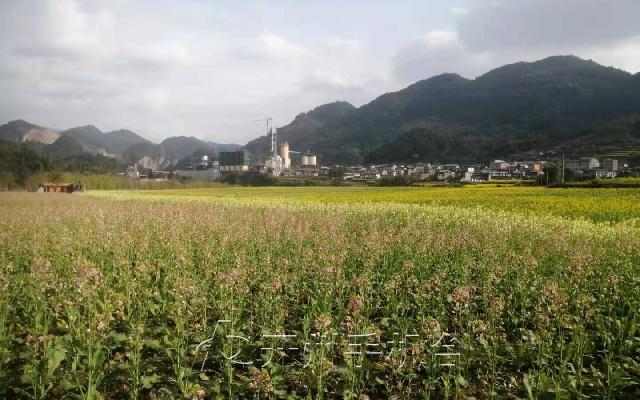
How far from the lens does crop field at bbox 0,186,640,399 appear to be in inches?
175

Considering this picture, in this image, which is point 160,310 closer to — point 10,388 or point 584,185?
point 10,388

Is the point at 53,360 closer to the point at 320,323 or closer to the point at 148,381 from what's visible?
the point at 148,381

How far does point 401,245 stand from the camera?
10805mm

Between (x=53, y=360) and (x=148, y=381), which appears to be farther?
(x=148, y=381)

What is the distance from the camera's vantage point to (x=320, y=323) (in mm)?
4355

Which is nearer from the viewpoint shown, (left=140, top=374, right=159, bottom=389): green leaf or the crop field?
(left=140, top=374, right=159, bottom=389): green leaf

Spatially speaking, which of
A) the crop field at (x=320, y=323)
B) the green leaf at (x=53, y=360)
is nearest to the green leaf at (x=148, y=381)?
the crop field at (x=320, y=323)

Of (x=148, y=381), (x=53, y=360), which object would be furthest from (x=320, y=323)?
(x=53, y=360)

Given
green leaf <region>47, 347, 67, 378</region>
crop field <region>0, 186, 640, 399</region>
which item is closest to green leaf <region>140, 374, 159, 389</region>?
crop field <region>0, 186, 640, 399</region>

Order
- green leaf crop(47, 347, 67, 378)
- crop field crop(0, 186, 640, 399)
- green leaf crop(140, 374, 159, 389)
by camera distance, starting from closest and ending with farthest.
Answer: green leaf crop(47, 347, 67, 378), green leaf crop(140, 374, 159, 389), crop field crop(0, 186, 640, 399)

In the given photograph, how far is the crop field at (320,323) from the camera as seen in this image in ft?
14.5

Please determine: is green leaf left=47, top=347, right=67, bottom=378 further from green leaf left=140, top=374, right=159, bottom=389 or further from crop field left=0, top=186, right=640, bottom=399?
green leaf left=140, top=374, right=159, bottom=389

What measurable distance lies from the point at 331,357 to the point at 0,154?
49621 mm

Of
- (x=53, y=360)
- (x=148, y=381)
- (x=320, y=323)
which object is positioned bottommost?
(x=148, y=381)
